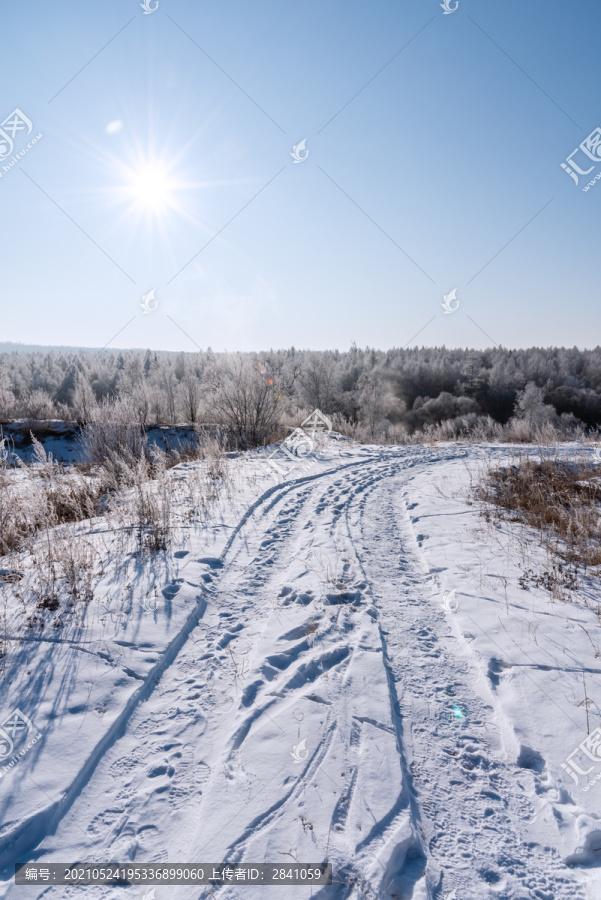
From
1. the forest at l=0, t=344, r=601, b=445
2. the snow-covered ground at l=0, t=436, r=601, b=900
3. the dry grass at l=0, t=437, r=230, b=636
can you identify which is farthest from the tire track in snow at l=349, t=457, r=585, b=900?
the forest at l=0, t=344, r=601, b=445

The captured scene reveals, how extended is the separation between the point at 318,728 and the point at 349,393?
4241 cm

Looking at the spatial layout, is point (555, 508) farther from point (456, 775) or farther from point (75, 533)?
point (75, 533)

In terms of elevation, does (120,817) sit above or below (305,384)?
below

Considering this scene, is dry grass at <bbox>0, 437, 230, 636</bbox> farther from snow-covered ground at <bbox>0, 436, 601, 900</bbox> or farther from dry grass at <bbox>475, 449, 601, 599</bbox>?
dry grass at <bbox>475, 449, 601, 599</bbox>

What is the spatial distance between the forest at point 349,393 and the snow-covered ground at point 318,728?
8129 millimetres

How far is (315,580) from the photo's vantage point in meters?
4.35

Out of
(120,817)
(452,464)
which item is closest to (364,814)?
(120,817)

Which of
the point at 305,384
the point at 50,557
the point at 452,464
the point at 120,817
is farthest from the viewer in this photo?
the point at 305,384

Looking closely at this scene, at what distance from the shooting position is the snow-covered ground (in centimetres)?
184

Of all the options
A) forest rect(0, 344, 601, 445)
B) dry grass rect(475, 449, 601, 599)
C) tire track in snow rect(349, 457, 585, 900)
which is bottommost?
tire track in snow rect(349, 457, 585, 900)

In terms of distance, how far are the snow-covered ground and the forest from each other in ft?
26.7

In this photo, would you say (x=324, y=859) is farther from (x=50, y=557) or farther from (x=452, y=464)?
(x=452, y=464)

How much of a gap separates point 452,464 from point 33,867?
10.4 m

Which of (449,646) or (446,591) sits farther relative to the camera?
(446,591)
